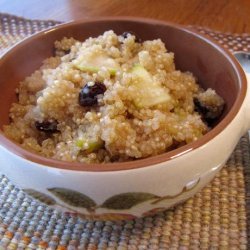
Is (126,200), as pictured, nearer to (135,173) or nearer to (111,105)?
(135,173)

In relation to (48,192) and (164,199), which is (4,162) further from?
(164,199)

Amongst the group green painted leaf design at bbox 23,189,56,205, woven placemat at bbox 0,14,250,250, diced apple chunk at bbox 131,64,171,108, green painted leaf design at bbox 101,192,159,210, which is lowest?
woven placemat at bbox 0,14,250,250

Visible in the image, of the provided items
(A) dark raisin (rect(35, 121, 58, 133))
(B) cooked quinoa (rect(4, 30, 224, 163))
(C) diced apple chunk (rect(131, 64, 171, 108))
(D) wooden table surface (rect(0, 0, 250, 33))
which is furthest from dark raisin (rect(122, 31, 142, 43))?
(D) wooden table surface (rect(0, 0, 250, 33))

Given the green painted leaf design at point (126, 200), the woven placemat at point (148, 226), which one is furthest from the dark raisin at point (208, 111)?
the green painted leaf design at point (126, 200)

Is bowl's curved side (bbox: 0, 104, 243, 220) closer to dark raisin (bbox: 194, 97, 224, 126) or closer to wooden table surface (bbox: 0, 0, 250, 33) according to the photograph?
dark raisin (bbox: 194, 97, 224, 126)

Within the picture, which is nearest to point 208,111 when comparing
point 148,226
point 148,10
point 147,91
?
point 147,91

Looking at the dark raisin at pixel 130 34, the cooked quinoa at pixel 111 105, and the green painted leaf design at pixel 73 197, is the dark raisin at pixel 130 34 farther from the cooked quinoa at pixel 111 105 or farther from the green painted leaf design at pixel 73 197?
the green painted leaf design at pixel 73 197

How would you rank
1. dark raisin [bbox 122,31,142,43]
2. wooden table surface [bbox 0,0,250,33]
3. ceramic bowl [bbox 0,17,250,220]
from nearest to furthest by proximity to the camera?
ceramic bowl [bbox 0,17,250,220], dark raisin [bbox 122,31,142,43], wooden table surface [bbox 0,0,250,33]
